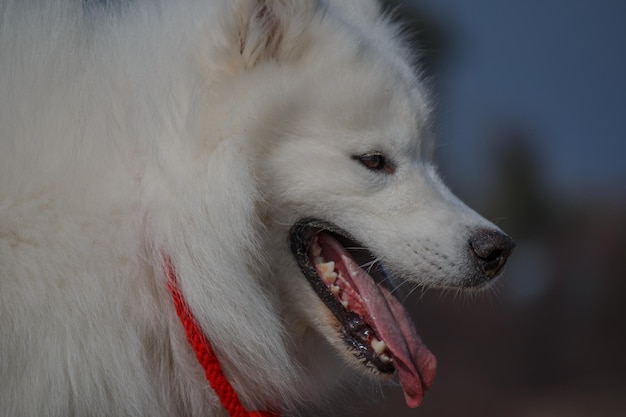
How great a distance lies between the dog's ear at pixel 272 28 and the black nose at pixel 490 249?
83 cm

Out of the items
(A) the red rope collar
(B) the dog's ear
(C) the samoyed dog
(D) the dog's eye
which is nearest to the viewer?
(C) the samoyed dog

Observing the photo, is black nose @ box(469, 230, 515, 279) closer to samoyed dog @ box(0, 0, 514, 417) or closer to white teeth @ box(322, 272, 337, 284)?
samoyed dog @ box(0, 0, 514, 417)

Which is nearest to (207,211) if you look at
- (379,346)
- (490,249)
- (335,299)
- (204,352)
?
(204,352)

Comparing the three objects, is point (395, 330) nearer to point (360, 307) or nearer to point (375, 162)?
point (360, 307)

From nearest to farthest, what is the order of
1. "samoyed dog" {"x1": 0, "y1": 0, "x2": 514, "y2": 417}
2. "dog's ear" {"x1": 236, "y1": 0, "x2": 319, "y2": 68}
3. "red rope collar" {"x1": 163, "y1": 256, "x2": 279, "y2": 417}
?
"samoyed dog" {"x1": 0, "y1": 0, "x2": 514, "y2": 417} < "red rope collar" {"x1": 163, "y1": 256, "x2": 279, "y2": 417} < "dog's ear" {"x1": 236, "y1": 0, "x2": 319, "y2": 68}

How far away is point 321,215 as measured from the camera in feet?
7.56

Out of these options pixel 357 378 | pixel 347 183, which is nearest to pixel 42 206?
pixel 347 183

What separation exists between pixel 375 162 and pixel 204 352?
0.80 m

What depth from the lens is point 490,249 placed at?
7.70 feet

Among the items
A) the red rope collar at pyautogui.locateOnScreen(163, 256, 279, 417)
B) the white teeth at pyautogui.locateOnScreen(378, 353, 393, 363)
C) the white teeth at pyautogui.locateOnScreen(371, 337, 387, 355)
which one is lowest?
the white teeth at pyautogui.locateOnScreen(378, 353, 393, 363)

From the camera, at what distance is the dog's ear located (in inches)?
86.9

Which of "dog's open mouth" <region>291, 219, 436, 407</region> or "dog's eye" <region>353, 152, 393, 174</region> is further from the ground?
"dog's eye" <region>353, 152, 393, 174</region>


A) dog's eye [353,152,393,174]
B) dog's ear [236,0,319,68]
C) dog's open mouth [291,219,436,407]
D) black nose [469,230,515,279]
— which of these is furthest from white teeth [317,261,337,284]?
dog's ear [236,0,319,68]

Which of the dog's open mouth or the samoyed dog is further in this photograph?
the dog's open mouth
